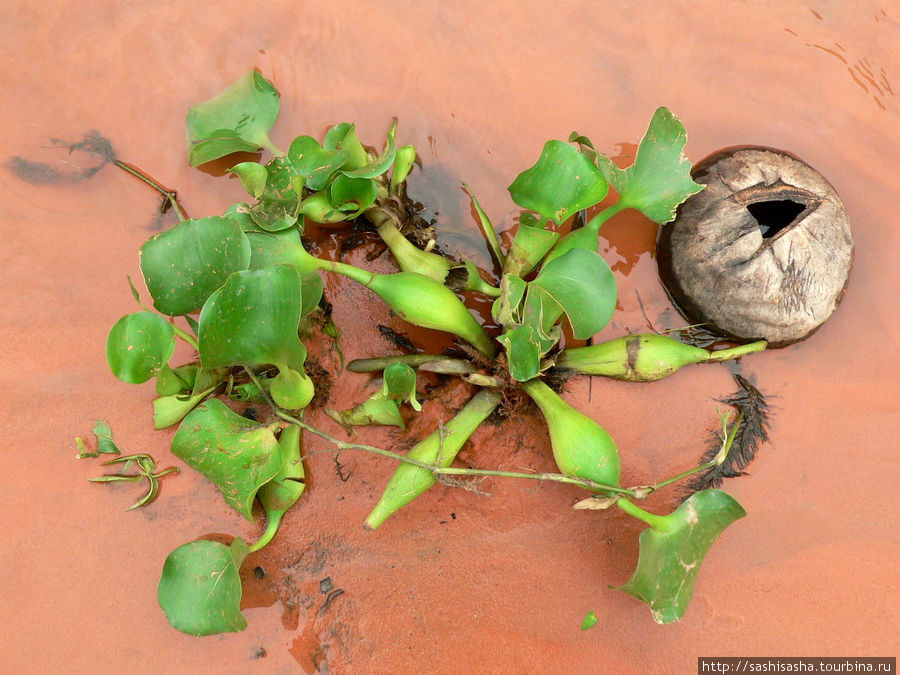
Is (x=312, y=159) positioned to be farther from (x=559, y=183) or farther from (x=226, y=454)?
(x=226, y=454)

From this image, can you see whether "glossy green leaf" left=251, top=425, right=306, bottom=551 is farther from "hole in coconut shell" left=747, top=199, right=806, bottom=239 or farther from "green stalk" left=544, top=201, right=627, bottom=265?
"hole in coconut shell" left=747, top=199, right=806, bottom=239

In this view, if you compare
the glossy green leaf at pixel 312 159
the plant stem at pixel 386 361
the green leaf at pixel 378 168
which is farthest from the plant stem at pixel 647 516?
the glossy green leaf at pixel 312 159

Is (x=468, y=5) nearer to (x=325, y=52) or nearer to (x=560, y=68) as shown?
(x=560, y=68)

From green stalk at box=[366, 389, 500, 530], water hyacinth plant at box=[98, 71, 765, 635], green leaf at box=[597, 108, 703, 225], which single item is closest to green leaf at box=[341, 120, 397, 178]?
water hyacinth plant at box=[98, 71, 765, 635]

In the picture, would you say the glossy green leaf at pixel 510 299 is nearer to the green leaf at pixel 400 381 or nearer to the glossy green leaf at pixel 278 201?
the green leaf at pixel 400 381

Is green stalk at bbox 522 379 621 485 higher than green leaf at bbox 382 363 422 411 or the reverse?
higher

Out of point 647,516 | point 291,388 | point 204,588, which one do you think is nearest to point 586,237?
point 647,516
